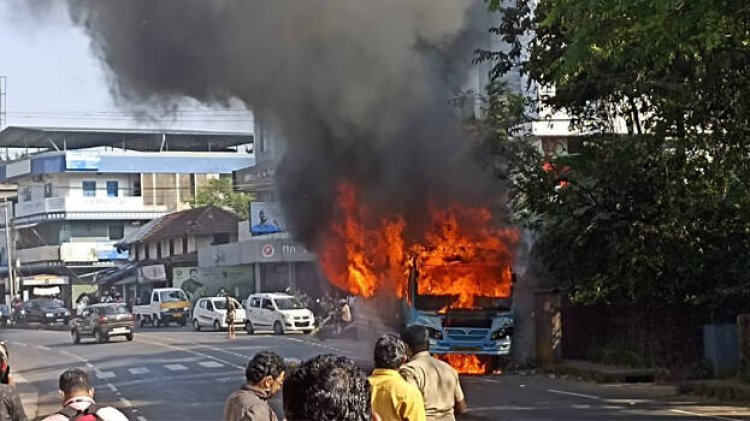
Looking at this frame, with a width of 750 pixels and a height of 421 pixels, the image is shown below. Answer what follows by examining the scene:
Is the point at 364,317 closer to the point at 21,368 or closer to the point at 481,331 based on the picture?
the point at 481,331

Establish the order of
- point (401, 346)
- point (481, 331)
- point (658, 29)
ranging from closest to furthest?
1. point (401, 346)
2. point (658, 29)
3. point (481, 331)

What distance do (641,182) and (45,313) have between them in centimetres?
4021

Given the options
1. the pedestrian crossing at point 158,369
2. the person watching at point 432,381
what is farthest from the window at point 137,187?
the person watching at point 432,381

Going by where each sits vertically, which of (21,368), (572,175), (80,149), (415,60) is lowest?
(21,368)

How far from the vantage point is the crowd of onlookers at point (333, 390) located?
3303mm

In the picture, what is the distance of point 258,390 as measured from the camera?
232 inches

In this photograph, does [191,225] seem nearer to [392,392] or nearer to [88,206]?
[88,206]

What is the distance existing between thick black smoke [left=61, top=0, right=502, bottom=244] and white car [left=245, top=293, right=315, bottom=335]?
45.4ft

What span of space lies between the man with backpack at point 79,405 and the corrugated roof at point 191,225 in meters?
56.6

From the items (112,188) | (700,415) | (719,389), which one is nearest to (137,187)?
(112,188)

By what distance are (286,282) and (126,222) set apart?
2387cm

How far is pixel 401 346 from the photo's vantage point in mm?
5988

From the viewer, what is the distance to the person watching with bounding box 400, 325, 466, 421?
659cm

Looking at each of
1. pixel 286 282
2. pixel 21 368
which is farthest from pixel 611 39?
pixel 286 282
